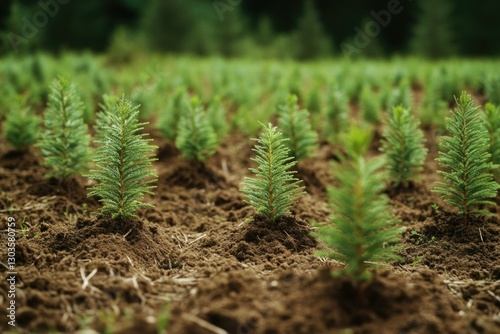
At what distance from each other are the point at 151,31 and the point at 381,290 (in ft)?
65.5

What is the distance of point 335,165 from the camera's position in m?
2.29

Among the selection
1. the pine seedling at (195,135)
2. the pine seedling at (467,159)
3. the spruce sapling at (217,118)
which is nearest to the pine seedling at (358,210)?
the pine seedling at (467,159)

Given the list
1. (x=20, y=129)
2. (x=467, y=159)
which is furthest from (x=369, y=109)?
(x=20, y=129)

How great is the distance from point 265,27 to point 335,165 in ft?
68.1

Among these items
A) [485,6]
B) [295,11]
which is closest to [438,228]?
[485,6]

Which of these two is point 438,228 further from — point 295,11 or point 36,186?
point 295,11

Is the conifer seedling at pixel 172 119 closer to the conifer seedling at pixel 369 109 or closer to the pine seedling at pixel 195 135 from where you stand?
the pine seedling at pixel 195 135

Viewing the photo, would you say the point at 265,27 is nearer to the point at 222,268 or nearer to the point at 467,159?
the point at 467,159

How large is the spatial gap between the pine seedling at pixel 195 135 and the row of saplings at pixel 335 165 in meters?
0.01

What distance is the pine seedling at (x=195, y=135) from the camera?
173 inches

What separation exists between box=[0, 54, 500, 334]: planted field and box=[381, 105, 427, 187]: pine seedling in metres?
0.01

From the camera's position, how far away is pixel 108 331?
6.76 ft

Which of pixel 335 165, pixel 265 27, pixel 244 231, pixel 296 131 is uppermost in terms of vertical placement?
pixel 265 27

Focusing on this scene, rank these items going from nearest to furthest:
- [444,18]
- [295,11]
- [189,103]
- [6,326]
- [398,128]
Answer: [6,326] → [398,128] → [189,103] → [444,18] → [295,11]
